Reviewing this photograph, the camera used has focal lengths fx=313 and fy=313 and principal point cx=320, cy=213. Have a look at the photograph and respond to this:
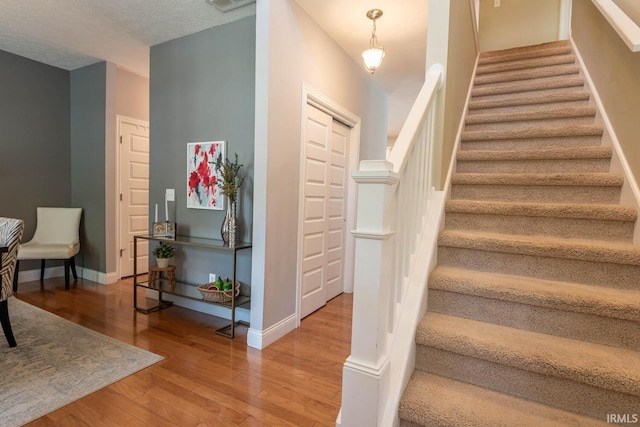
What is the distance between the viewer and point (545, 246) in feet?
5.05

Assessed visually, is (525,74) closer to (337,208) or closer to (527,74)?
(527,74)

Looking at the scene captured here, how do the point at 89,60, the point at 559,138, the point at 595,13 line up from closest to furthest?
the point at 559,138, the point at 595,13, the point at 89,60

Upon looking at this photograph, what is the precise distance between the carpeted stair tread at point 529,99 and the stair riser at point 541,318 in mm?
2015

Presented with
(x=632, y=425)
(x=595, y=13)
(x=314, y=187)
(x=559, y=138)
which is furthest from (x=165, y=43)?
(x=632, y=425)

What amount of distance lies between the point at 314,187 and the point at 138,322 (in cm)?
201

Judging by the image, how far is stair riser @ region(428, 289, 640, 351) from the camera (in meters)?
1.27

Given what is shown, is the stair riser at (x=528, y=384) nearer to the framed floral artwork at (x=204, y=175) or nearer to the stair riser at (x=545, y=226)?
the stair riser at (x=545, y=226)

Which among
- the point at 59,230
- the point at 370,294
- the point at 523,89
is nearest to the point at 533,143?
the point at 523,89

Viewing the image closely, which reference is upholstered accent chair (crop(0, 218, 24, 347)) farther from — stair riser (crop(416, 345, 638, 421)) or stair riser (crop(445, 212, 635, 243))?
stair riser (crop(445, 212, 635, 243))

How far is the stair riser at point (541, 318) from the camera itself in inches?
49.9

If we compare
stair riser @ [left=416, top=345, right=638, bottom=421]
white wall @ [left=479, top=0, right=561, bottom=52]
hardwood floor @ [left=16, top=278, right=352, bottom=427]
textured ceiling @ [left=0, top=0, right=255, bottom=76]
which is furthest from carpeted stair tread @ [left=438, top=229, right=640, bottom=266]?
white wall @ [left=479, top=0, right=561, bottom=52]

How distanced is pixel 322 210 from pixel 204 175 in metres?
1.21

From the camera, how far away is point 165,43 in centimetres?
322

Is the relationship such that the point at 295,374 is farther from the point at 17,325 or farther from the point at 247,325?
the point at 17,325
